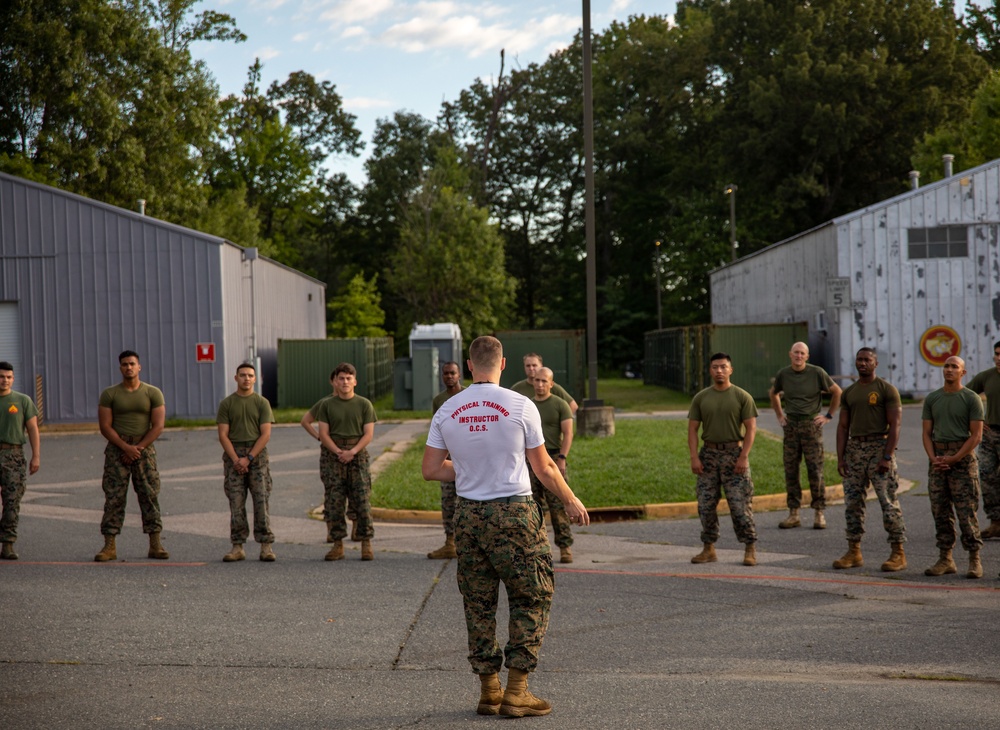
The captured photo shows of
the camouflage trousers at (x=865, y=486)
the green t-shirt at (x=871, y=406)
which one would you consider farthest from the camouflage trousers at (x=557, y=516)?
the green t-shirt at (x=871, y=406)

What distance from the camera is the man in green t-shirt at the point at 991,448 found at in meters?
10.9

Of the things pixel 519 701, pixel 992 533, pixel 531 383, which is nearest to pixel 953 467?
pixel 992 533

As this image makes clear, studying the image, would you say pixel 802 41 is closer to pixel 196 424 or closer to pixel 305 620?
pixel 196 424

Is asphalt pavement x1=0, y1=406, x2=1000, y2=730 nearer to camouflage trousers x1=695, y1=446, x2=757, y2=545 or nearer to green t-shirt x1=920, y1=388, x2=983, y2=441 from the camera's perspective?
camouflage trousers x1=695, y1=446, x2=757, y2=545

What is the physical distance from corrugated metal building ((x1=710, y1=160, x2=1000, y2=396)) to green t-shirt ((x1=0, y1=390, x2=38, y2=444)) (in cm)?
2417

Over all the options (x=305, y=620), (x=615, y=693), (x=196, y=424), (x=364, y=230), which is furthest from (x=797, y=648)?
(x=364, y=230)

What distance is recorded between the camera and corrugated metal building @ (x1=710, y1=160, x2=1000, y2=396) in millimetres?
30906

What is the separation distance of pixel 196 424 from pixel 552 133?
45.4m

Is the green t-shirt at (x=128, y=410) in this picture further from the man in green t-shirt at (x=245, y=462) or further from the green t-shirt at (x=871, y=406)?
the green t-shirt at (x=871, y=406)

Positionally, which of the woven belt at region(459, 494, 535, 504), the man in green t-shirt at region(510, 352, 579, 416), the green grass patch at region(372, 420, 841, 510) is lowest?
the green grass patch at region(372, 420, 841, 510)

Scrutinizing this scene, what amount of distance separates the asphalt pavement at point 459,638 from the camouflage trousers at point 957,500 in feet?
1.22

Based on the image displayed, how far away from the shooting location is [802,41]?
5359 centimetres

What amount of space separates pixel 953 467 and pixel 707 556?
2.33 metres

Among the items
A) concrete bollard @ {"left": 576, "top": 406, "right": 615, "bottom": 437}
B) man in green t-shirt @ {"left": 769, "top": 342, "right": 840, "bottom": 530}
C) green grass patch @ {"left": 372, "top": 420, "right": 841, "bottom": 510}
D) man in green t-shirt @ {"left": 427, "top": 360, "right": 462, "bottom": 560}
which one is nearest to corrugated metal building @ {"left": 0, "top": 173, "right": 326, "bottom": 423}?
green grass patch @ {"left": 372, "top": 420, "right": 841, "bottom": 510}
